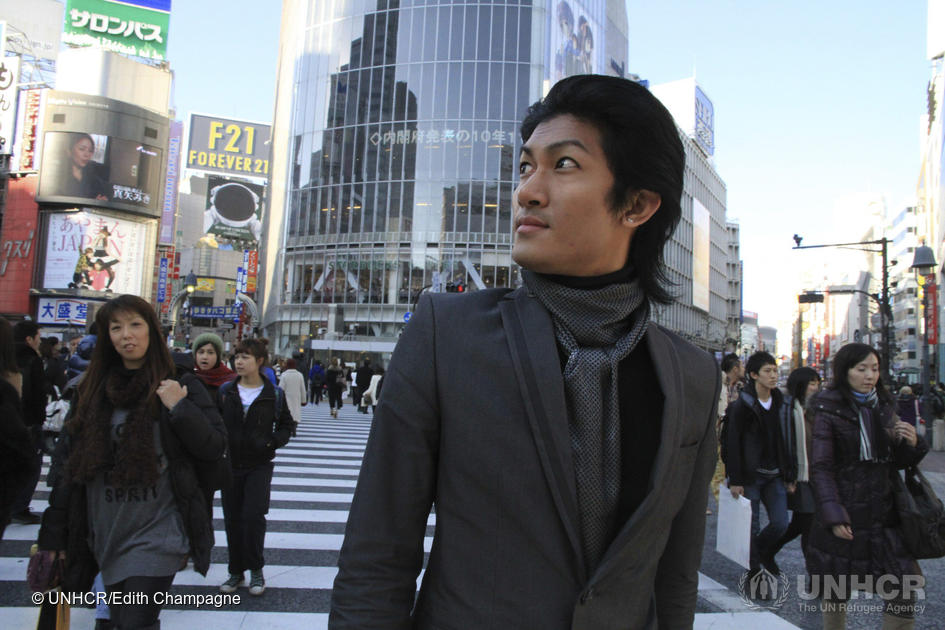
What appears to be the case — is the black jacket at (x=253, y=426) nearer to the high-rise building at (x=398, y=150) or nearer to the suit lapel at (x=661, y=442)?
the suit lapel at (x=661, y=442)

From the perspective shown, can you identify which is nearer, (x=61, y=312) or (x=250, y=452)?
(x=250, y=452)

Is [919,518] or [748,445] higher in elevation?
[748,445]

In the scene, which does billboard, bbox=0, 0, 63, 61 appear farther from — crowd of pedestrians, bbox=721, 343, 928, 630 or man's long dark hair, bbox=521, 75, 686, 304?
man's long dark hair, bbox=521, 75, 686, 304

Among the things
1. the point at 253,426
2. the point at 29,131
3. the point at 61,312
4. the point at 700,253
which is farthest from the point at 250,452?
the point at 700,253

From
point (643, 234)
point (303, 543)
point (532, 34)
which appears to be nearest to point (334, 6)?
point (532, 34)

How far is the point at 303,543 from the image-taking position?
629 centimetres

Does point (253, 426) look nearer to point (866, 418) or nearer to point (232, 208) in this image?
point (866, 418)

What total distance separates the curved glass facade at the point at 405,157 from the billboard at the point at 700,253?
3788 cm

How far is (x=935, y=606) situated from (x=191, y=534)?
5182 mm

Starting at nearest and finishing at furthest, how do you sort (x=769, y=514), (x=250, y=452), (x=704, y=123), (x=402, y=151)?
(x=250, y=452), (x=769, y=514), (x=402, y=151), (x=704, y=123)

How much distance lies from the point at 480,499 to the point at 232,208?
63.4 meters

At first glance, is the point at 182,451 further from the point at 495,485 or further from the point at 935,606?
the point at 935,606

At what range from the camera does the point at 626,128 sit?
1448 millimetres

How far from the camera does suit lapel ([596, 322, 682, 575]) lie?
1271mm
